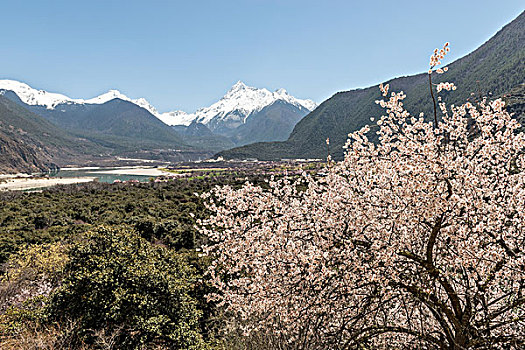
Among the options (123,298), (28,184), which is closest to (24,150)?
(28,184)

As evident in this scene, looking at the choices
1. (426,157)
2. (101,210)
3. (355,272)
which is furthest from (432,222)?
(101,210)

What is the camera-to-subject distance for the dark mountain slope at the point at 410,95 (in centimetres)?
8413

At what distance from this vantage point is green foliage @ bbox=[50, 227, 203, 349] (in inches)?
332

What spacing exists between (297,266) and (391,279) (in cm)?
139

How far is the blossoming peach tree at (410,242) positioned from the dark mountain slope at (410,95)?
4721 cm

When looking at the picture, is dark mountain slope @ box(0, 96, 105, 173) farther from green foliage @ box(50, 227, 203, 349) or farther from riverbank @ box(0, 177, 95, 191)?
green foliage @ box(50, 227, 203, 349)

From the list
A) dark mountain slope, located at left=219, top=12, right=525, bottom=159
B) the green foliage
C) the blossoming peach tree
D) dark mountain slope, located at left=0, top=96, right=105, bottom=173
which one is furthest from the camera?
dark mountain slope, located at left=0, top=96, right=105, bottom=173

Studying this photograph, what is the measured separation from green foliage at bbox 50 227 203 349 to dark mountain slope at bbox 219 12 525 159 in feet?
160

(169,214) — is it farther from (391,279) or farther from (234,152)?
(234,152)

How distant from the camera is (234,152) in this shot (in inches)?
6319

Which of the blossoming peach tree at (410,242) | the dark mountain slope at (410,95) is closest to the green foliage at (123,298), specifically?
the blossoming peach tree at (410,242)

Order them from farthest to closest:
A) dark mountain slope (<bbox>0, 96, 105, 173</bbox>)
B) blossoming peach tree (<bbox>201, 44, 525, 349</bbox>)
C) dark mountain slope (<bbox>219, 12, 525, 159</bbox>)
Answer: dark mountain slope (<bbox>0, 96, 105, 173</bbox>), dark mountain slope (<bbox>219, 12, 525, 159</bbox>), blossoming peach tree (<bbox>201, 44, 525, 349</bbox>)

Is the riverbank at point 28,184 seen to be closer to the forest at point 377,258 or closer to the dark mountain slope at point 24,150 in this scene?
the dark mountain slope at point 24,150

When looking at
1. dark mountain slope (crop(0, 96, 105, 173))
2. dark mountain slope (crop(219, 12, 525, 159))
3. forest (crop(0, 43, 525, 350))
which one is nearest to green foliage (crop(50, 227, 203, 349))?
forest (crop(0, 43, 525, 350))
